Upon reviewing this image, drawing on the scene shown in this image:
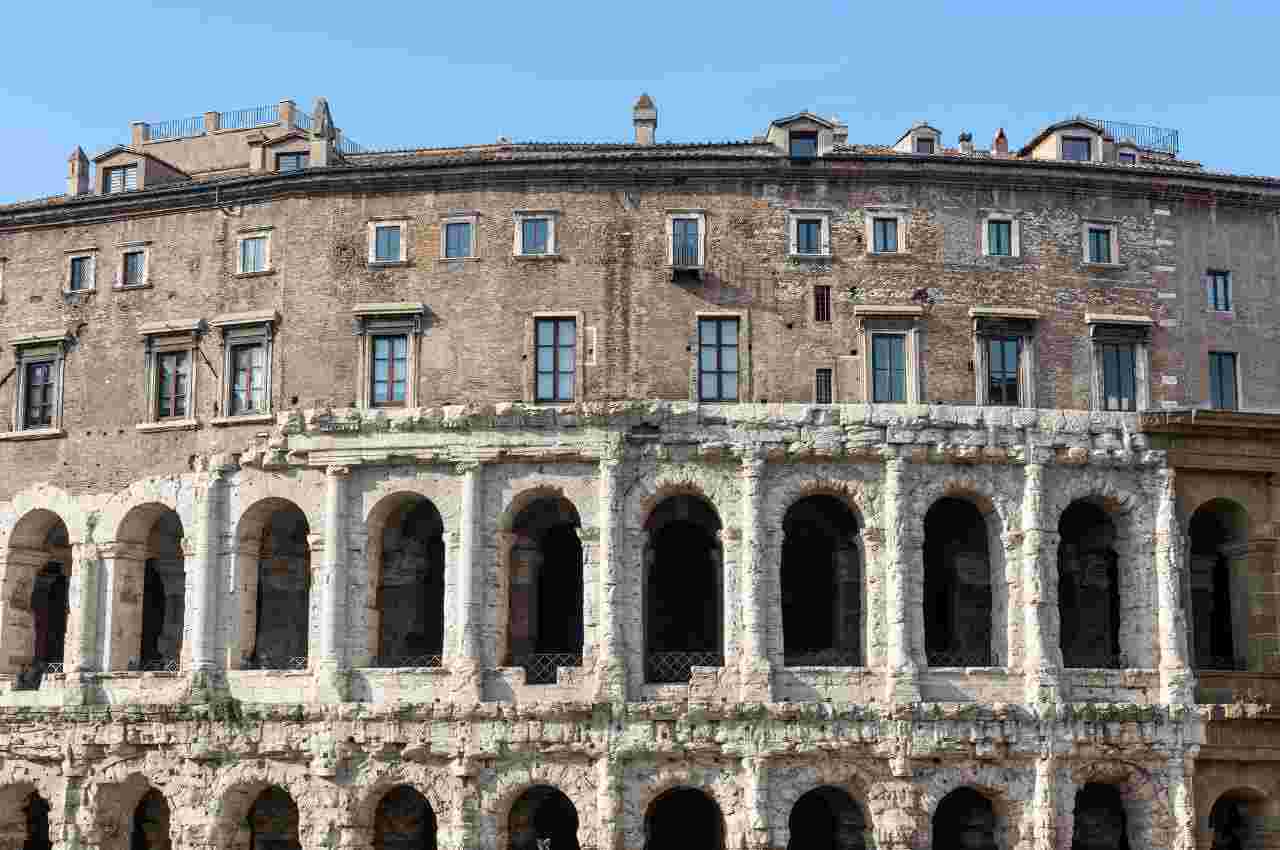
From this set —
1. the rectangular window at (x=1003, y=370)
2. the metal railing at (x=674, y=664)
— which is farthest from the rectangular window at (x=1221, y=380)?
the metal railing at (x=674, y=664)

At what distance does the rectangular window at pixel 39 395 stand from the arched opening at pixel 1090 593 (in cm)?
2303

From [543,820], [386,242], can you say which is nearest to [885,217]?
[386,242]

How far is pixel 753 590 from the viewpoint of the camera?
1337 inches

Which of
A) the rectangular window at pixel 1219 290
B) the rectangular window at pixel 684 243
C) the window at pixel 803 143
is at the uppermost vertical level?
the window at pixel 803 143

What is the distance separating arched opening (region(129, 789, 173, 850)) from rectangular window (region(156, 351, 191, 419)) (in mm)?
8573

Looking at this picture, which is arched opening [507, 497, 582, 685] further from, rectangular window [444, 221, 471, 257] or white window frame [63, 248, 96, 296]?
white window frame [63, 248, 96, 296]

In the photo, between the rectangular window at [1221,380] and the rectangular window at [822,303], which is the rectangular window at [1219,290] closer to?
the rectangular window at [1221,380]

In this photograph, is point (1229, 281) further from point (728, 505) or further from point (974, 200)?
point (728, 505)

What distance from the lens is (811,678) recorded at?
111 ft

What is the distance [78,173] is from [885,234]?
20.6 meters

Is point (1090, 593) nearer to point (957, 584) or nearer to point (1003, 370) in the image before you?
point (957, 584)

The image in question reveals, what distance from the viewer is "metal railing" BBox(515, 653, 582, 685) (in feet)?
116

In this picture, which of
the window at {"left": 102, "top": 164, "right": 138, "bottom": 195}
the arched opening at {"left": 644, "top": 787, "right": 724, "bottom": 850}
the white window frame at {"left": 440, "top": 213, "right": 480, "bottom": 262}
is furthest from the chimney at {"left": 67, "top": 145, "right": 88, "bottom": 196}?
the arched opening at {"left": 644, "top": 787, "right": 724, "bottom": 850}

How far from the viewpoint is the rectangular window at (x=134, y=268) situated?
38281mm
